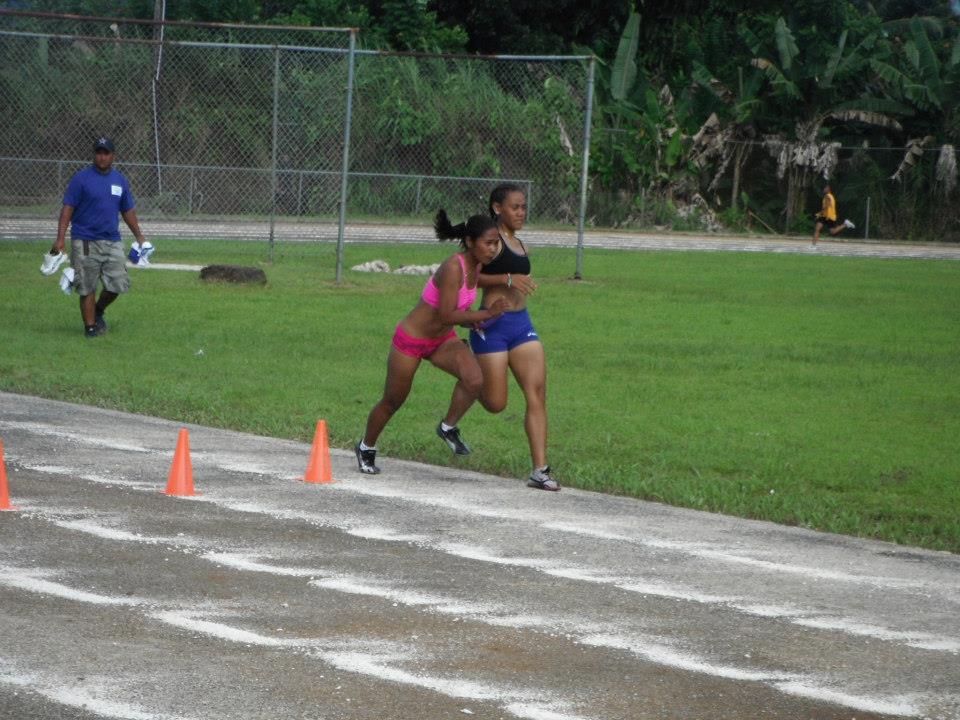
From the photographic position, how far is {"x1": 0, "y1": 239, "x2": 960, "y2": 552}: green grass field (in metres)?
9.72

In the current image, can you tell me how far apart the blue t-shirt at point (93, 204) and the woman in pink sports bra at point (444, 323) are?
6910 millimetres

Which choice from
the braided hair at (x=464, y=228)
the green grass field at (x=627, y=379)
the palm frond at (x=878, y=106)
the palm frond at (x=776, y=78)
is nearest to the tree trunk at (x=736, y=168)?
the palm frond at (x=776, y=78)

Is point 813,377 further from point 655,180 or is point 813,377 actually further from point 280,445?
point 655,180

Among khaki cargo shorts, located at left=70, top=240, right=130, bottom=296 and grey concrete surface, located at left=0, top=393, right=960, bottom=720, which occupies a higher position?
khaki cargo shorts, located at left=70, top=240, right=130, bottom=296

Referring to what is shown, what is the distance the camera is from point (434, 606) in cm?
645

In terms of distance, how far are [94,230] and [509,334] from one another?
7.41 metres

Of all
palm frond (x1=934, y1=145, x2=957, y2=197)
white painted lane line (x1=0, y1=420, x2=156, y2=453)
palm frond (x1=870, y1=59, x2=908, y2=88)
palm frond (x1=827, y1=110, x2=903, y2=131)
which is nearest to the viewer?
white painted lane line (x1=0, y1=420, x2=156, y2=453)

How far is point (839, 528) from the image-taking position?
841 centimetres

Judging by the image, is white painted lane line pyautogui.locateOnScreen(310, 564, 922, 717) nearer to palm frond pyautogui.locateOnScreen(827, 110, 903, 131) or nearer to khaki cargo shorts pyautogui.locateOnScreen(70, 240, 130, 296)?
khaki cargo shorts pyautogui.locateOnScreen(70, 240, 130, 296)

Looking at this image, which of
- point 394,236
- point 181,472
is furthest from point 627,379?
point 394,236

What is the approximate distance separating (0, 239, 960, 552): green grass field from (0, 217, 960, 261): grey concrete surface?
219cm

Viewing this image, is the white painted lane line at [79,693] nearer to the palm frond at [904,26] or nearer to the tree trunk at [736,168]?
the tree trunk at [736,168]

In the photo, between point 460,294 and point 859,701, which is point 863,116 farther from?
point 859,701

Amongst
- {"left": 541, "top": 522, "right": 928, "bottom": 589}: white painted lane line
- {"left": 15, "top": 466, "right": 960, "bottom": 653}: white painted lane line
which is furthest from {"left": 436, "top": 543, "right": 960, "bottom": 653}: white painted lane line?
{"left": 541, "top": 522, "right": 928, "bottom": 589}: white painted lane line
